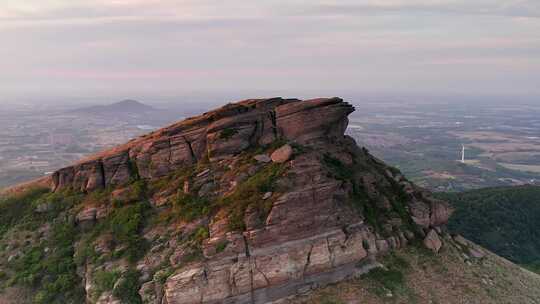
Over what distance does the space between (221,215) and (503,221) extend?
70851 mm

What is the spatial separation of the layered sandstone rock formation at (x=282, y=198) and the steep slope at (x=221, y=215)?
9cm

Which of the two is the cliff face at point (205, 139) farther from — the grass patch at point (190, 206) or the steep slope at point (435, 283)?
the steep slope at point (435, 283)

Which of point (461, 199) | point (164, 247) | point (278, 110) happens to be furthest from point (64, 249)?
point (461, 199)

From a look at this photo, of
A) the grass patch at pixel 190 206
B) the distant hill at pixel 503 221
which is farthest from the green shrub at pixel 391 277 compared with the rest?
the distant hill at pixel 503 221

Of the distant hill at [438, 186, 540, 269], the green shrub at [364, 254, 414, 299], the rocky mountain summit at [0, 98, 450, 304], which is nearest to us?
the rocky mountain summit at [0, 98, 450, 304]

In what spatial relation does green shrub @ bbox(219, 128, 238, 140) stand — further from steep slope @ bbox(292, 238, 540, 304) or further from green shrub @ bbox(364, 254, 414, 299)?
green shrub @ bbox(364, 254, 414, 299)

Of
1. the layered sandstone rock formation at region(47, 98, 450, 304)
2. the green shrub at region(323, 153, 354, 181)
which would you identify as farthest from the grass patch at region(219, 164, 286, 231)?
the green shrub at region(323, 153, 354, 181)

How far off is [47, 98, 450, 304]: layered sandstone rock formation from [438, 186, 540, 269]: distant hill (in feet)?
129

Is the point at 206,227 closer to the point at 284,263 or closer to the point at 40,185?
the point at 284,263

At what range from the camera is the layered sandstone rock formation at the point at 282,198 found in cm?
2848

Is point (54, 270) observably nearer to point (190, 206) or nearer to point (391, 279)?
point (190, 206)

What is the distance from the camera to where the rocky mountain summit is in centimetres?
2880

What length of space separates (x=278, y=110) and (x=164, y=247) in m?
15.1

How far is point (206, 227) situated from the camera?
1208 inches
